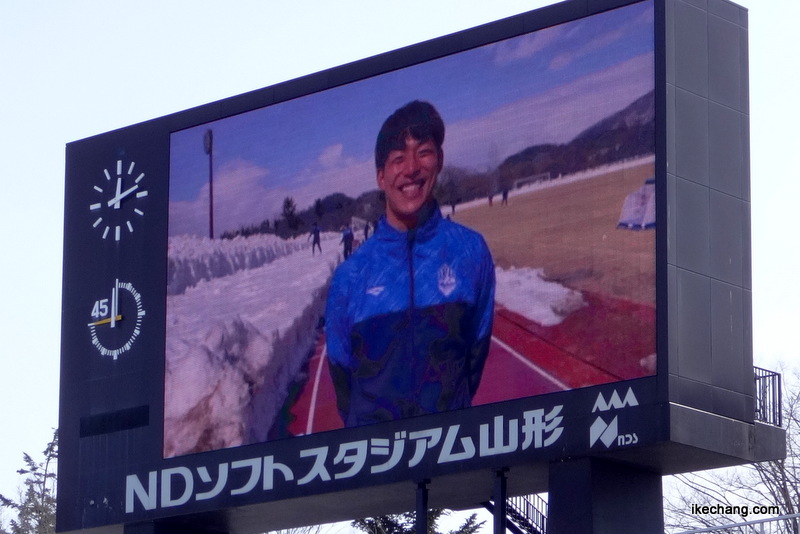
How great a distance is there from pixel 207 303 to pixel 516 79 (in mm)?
4455

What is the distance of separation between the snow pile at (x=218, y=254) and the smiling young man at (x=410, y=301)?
2.75 feet

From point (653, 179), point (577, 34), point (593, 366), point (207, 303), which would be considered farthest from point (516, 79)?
point (207, 303)

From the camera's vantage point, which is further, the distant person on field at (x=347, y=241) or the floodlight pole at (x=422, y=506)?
the distant person on field at (x=347, y=241)

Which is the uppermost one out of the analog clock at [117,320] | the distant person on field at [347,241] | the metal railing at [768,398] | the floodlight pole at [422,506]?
the distant person on field at [347,241]

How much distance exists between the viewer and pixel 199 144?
20578 millimetres

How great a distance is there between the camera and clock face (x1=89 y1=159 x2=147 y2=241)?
68.5 feet

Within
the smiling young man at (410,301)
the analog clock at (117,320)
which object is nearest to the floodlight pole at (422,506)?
the smiling young man at (410,301)

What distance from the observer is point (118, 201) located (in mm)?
21031

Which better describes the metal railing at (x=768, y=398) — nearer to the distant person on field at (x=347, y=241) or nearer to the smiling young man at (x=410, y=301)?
the smiling young man at (x=410, y=301)

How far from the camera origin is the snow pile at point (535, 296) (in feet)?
56.1

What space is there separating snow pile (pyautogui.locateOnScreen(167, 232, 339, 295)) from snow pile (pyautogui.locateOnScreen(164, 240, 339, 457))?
0.15ft

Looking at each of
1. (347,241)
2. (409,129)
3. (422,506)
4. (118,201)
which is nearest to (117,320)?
(118,201)

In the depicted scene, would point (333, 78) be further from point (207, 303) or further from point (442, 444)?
point (442, 444)

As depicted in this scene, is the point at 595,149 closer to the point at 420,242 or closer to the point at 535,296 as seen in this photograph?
the point at 535,296
